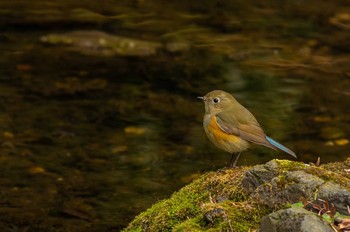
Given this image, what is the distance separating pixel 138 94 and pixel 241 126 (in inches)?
187

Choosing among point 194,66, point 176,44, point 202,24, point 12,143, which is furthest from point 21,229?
point 202,24

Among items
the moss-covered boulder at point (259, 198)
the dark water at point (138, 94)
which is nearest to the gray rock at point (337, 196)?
the moss-covered boulder at point (259, 198)

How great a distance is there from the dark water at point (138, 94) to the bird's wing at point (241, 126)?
211cm

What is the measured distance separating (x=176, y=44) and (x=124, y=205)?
4.94 meters

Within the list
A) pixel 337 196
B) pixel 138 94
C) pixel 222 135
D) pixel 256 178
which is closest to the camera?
pixel 337 196

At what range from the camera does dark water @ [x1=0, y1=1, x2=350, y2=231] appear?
8.55m

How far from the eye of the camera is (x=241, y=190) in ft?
15.0

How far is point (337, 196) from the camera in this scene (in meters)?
4.19

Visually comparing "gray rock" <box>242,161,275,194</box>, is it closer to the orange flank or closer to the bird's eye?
the orange flank

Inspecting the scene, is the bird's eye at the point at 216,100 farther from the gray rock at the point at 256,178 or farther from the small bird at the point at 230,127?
the gray rock at the point at 256,178

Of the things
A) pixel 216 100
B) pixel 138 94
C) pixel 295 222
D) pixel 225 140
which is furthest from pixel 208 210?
pixel 138 94

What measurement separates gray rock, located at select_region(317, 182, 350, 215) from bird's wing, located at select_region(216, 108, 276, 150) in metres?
1.93

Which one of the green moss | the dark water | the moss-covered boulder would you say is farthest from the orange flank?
the dark water

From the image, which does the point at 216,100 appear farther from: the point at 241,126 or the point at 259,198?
the point at 259,198
